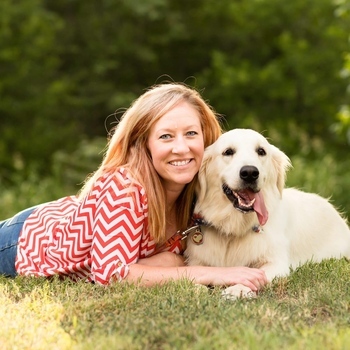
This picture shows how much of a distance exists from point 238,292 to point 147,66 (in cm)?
1392

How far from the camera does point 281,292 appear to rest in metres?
3.72

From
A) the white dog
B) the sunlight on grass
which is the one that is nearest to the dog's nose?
the white dog

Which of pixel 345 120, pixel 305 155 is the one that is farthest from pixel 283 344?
pixel 305 155

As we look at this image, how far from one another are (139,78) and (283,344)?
48.3 ft

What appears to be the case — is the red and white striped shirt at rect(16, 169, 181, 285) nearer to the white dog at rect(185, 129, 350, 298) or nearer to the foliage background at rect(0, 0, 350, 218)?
the white dog at rect(185, 129, 350, 298)

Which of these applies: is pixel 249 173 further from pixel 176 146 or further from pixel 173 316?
pixel 173 316

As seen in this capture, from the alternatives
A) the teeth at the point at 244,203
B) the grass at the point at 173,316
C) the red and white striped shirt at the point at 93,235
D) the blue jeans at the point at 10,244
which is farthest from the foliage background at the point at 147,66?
the grass at the point at 173,316

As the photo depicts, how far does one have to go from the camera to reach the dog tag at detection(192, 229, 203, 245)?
166 inches

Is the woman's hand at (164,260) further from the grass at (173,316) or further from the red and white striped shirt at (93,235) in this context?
the grass at (173,316)

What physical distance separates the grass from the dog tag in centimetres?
53

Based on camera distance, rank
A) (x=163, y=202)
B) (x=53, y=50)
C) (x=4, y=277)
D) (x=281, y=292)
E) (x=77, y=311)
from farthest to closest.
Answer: (x=53, y=50) → (x=4, y=277) → (x=163, y=202) → (x=281, y=292) → (x=77, y=311)

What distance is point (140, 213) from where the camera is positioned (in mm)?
3852

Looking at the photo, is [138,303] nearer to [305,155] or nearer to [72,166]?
[305,155]

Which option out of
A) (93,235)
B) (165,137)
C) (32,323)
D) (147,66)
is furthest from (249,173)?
(147,66)
